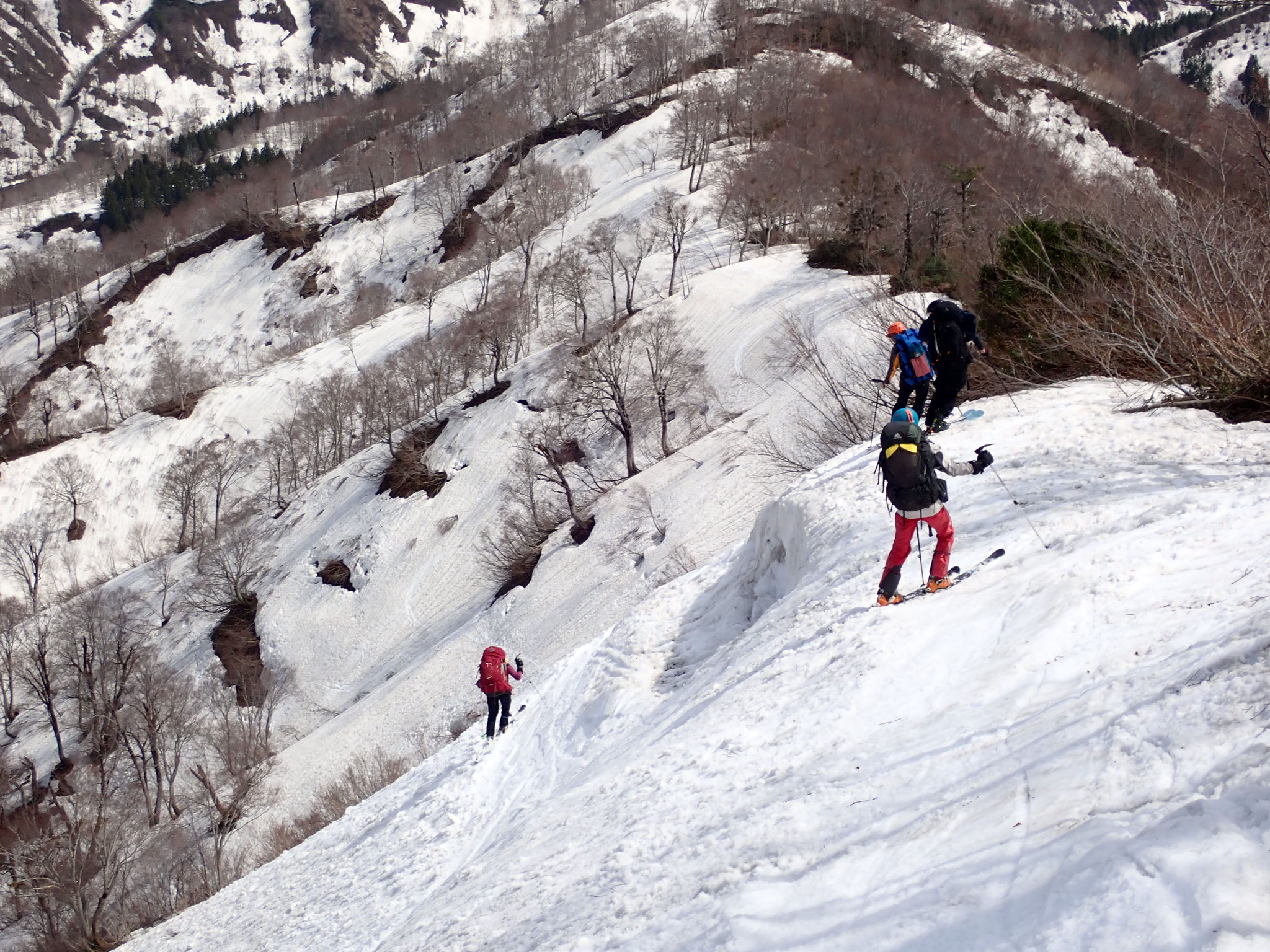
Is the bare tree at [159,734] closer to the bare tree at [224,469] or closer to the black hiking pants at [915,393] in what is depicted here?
the bare tree at [224,469]

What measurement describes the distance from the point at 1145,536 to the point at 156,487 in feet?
206

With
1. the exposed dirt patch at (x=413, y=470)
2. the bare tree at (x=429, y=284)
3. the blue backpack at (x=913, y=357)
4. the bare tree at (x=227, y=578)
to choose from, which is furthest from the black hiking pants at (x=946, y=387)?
the bare tree at (x=429, y=284)

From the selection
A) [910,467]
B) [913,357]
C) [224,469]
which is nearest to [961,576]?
[910,467]

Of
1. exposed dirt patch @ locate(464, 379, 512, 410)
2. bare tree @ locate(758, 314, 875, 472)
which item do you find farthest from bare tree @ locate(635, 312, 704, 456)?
exposed dirt patch @ locate(464, 379, 512, 410)

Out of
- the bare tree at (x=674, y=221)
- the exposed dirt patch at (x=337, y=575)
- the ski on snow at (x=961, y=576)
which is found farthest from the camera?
the bare tree at (x=674, y=221)

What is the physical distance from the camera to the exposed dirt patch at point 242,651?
36.0 m

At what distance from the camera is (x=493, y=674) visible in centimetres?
1341

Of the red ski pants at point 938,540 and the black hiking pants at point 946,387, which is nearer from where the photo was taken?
the red ski pants at point 938,540

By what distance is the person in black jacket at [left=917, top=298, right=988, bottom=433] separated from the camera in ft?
34.2

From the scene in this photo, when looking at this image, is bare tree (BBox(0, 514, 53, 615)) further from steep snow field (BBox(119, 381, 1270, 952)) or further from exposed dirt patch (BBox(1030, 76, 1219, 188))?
exposed dirt patch (BBox(1030, 76, 1219, 188))

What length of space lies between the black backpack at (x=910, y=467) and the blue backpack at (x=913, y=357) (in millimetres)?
3558

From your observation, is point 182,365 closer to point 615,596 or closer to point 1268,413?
point 615,596

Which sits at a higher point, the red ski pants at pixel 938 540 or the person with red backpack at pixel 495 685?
the red ski pants at pixel 938 540

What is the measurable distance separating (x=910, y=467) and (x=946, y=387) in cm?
431
